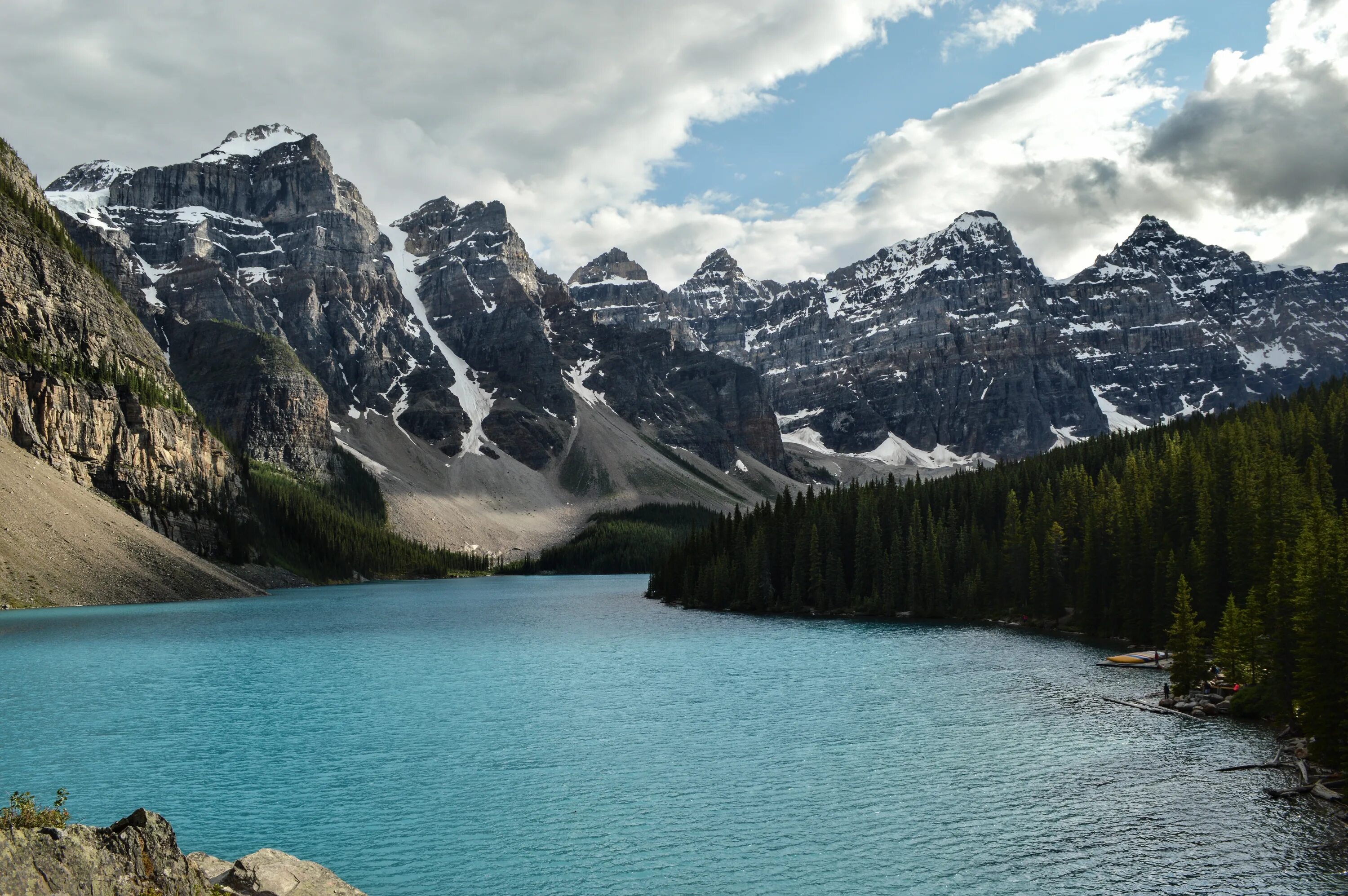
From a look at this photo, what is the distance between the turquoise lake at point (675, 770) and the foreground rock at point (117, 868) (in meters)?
6.64

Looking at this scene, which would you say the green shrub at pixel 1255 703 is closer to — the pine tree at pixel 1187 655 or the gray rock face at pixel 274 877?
the pine tree at pixel 1187 655

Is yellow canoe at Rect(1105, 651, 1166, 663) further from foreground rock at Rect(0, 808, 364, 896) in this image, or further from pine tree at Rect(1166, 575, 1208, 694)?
foreground rock at Rect(0, 808, 364, 896)

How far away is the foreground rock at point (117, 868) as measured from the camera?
15.0 meters

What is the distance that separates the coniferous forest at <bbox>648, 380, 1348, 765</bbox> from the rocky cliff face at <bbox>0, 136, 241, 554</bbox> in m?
83.5

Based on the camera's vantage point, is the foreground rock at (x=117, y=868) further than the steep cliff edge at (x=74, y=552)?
No

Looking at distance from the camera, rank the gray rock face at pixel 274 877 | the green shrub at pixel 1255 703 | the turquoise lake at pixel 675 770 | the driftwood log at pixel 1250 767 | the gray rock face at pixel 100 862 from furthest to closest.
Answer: the green shrub at pixel 1255 703 → the driftwood log at pixel 1250 767 → the turquoise lake at pixel 675 770 → the gray rock face at pixel 274 877 → the gray rock face at pixel 100 862

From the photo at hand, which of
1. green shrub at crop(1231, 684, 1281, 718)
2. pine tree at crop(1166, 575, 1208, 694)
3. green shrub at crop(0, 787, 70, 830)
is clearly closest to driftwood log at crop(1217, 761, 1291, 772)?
green shrub at crop(1231, 684, 1281, 718)

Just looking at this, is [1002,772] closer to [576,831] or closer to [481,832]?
[576,831]

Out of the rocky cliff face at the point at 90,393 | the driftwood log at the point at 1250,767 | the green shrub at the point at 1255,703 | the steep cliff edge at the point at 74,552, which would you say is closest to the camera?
the driftwood log at the point at 1250,767

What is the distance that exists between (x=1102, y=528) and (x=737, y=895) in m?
77.0

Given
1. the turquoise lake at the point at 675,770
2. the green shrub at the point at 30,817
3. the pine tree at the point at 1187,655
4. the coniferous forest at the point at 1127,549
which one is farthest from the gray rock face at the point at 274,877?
the pine tree at the point at 1187,655

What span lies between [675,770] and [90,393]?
485 ft

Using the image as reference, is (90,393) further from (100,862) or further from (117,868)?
(100,862)

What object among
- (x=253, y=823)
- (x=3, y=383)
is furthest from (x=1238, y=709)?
(x=3, y=383)
